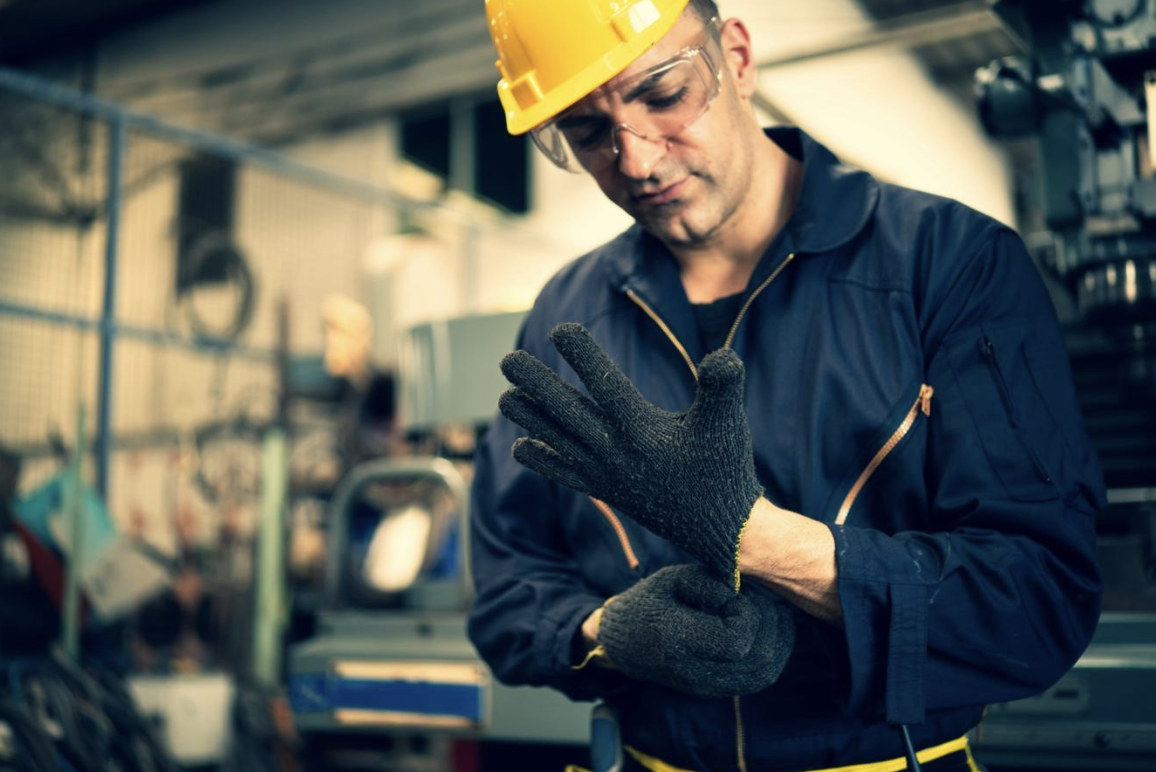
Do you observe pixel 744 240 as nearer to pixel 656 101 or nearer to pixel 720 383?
pixel 656 101

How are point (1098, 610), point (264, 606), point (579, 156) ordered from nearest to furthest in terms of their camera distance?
point (1098, 610), point (579, 156), point (264, 606)

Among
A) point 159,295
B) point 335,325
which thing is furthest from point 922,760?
point 159,295

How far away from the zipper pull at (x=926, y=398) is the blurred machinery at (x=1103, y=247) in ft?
1.87

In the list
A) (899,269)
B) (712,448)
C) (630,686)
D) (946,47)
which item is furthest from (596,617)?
(946,47)

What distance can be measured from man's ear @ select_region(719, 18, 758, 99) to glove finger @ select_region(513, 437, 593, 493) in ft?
1.92

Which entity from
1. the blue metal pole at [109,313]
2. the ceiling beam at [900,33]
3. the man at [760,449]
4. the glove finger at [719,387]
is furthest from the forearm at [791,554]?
the ceiling beam at [900,33]

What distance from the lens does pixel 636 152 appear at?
47.2 inches

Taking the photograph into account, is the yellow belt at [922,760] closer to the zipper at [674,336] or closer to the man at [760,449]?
the man at [760,449]

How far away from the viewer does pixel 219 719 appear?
337 centimetres

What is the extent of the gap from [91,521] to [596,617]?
242 cm

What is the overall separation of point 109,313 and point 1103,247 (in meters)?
3.11

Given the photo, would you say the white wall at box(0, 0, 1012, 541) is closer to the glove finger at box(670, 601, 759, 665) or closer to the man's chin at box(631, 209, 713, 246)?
the man's chin at box(631, 209, 713, 246)

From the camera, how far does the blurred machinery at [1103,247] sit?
1.38 m

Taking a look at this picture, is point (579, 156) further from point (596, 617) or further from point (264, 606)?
point (264, 606)
